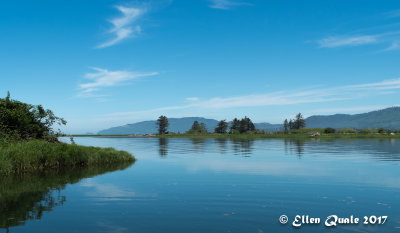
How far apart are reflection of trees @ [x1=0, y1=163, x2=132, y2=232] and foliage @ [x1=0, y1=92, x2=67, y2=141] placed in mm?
10683

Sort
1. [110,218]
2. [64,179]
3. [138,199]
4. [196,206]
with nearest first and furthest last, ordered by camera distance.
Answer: [110,218] < [196,206] < [138,199] < [64,179]

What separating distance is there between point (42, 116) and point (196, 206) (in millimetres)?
34741

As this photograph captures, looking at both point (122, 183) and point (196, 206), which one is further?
point (122, 183)

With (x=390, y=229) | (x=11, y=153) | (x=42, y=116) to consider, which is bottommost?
(x=390, y=229)

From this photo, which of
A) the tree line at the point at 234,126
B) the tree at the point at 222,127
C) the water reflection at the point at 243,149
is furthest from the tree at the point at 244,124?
the water reflection at the point at 243,149

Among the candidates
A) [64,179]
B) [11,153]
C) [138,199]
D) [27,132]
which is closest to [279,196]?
[138,199]

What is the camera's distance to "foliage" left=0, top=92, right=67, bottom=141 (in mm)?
38969

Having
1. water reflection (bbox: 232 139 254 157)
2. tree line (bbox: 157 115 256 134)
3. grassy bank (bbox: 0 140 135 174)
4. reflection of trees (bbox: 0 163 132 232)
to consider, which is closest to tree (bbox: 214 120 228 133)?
tree line (bbox: 157 115 256 134)

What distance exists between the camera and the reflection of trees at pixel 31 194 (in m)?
16.6

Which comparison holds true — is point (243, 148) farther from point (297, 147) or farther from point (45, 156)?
point (45, 156)

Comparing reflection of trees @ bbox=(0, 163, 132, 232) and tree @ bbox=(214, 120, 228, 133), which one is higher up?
tree @ bbox=(214, 120, 228, 133)

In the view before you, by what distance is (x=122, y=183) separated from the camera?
26.4 m

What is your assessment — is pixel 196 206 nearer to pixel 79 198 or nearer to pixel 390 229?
pixel 79 198

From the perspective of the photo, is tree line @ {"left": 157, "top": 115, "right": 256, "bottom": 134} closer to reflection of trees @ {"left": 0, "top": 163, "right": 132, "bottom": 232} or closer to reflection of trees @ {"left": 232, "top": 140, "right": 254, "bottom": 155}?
reflection of trees @ {"left": 232, "top": 140, "right": 254, "bottom": 155}
